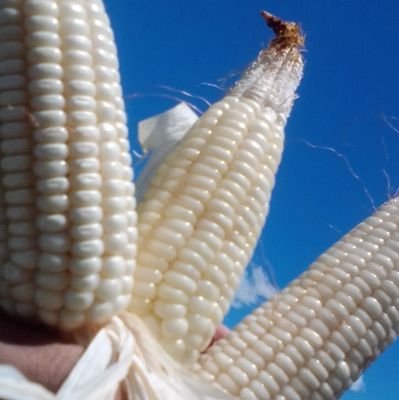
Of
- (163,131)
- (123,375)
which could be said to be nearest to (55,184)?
(123,375)

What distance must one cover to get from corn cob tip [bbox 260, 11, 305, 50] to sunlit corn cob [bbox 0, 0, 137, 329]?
709mm

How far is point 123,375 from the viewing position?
116 centimetres

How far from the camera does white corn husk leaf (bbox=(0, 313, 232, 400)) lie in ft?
3.53

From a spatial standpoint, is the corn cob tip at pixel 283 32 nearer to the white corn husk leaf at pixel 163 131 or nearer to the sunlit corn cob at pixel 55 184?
the white corn husk leaf at pixel 163 131

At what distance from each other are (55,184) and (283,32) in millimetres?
867

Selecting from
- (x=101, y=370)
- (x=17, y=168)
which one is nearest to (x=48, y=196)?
(x=17, y=168)

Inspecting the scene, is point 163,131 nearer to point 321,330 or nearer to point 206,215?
point 206,215

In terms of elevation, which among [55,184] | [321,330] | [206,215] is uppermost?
[55,184]

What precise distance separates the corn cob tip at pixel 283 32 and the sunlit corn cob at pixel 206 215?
0.16 metres

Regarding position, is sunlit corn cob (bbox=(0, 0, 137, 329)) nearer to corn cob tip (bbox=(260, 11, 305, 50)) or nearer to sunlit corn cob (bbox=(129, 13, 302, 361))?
sunlit corn cob (bbox=(129, 13, 302, 361))

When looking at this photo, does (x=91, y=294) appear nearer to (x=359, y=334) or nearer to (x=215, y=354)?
(x=215, y=354)

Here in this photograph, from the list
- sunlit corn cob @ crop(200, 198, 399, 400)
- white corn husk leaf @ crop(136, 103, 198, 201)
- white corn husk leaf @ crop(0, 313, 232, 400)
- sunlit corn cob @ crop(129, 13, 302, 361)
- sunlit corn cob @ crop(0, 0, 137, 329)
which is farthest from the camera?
white corn husk leaf @ crop(136, 103, 198, 201)

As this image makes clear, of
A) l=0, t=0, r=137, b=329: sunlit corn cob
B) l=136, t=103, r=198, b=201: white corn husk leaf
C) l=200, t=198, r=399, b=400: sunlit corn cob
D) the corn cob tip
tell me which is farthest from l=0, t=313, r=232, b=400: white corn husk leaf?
the corn cob tip

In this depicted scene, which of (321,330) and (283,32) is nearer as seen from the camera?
(321,330)
